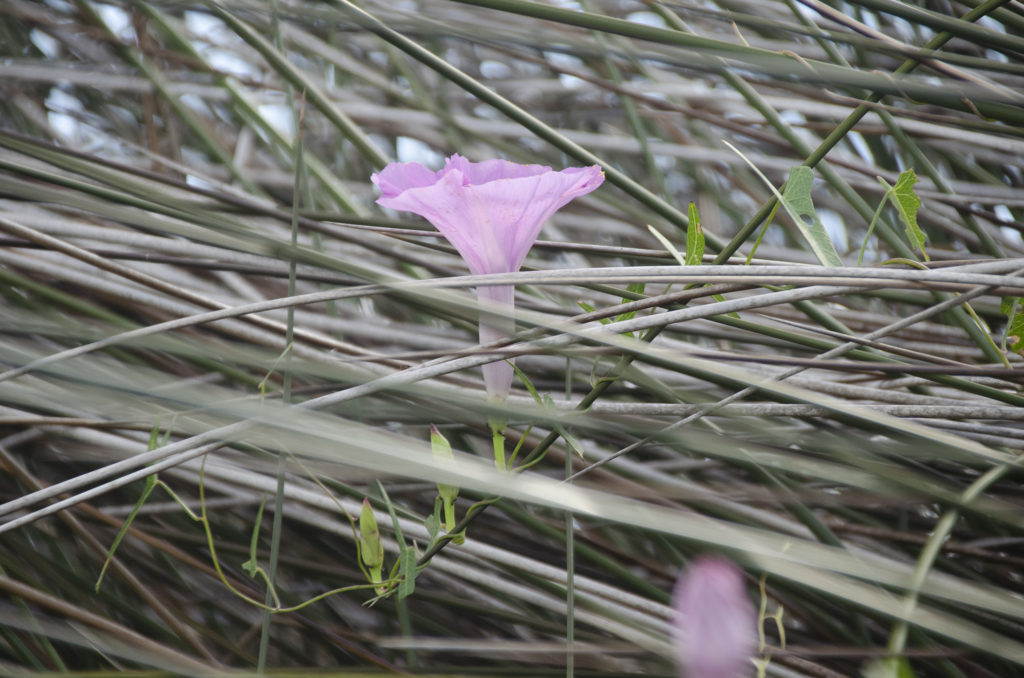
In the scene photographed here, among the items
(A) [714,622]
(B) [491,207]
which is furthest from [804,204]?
(A) [714,622]

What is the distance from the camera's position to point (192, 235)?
1.60 ft

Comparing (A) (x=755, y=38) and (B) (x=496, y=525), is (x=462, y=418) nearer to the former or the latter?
(B) (x=496, y=525)

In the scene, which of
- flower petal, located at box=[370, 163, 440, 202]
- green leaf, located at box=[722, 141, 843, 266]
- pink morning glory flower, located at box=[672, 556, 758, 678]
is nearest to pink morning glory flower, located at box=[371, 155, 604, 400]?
flower petal, located at box=[370, 163, 440, 202]

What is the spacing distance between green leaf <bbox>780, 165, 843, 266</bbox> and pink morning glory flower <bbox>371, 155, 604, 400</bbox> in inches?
4.7

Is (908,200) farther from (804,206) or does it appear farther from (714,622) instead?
(714,622)

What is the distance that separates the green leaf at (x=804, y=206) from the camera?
45cm

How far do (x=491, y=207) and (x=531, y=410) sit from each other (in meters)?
0.15

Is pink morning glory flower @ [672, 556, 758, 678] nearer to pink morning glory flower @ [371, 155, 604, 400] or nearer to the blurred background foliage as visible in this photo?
the blurred background foliage

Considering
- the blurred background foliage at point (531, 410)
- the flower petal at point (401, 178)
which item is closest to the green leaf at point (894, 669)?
the blurred background foliage at point (531, 410)

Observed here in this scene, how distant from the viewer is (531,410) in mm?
393

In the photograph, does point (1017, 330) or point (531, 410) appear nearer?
point (531, 410)

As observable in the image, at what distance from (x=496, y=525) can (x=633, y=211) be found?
1.82 ft

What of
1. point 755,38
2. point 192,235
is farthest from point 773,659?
point 755,38

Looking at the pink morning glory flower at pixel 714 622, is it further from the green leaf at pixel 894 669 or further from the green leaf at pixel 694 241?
the green leaf at pixel 694 241
